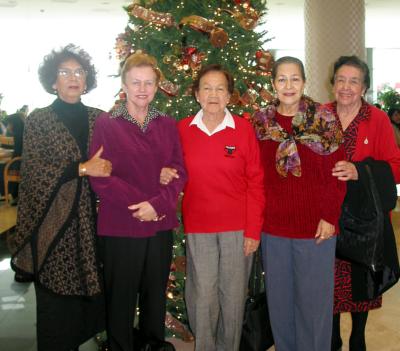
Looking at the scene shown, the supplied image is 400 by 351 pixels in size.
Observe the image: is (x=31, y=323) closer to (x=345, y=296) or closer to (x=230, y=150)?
(x=230, y=150)

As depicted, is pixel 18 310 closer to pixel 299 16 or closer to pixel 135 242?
pixel 135 242

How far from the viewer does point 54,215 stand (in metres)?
2.16

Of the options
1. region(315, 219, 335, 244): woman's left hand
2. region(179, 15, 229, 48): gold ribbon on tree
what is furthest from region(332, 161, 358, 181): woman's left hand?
region(179, 15, 229, 48): gold ribbon on tree

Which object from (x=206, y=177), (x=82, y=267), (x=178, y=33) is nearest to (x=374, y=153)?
(x=206, y=177)

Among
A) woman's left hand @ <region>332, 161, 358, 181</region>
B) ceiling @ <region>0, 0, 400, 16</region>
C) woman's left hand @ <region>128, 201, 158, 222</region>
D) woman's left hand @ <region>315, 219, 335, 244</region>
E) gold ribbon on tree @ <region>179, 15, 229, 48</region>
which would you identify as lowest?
woman's left hand @ <region>315, 219, 335, 244</region>

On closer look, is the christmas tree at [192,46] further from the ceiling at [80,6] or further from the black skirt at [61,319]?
the ceiling at [80,6]

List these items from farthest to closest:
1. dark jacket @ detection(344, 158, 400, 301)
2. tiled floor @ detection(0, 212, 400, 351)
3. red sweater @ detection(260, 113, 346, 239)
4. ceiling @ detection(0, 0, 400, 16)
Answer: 1. ceiling @ detection(0, 0, 400, 16)
2. tiled floor @ detection(0, 212, 400, 351)
3. dark jacket @ detection(344, 158, 400, 301)
4. red sweater @ detection(260, 113, 346, 239)

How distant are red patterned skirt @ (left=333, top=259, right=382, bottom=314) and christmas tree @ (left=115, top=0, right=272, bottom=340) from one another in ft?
3.06

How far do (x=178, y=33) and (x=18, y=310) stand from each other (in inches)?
97.8

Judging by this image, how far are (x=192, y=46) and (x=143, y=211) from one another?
3.84 feet

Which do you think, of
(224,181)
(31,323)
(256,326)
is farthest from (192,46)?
(31,323)

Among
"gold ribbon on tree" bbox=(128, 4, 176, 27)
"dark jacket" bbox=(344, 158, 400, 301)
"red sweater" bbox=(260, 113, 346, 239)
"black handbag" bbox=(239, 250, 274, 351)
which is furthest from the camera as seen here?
"gold ribbon on tree" bbox=(128, 4, 176, 27)

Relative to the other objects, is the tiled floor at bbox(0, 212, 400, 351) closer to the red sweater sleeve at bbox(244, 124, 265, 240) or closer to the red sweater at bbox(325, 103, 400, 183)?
the red sweater sleeve at bbox(244, 124, 265, 240)

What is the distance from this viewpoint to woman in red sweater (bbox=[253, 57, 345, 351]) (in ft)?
6.86
